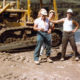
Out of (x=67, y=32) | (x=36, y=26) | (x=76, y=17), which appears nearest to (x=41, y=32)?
(x=36, y=26)

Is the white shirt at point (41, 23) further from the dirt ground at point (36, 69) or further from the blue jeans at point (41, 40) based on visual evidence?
the dirt ground at point (36, 69)

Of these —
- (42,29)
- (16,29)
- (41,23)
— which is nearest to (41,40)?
(42,29)

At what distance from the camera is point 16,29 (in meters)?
9.79

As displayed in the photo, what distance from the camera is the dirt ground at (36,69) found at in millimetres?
6662

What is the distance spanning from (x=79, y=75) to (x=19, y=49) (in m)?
3.89

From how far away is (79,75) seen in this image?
687 cm

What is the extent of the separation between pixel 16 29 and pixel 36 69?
283cm

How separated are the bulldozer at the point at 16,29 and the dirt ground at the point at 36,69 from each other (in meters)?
1.13

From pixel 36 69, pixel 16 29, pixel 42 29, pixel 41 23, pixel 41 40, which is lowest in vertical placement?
pixel 36 69

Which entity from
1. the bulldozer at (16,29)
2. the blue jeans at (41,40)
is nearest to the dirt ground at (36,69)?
the blue jeans at (41,40)

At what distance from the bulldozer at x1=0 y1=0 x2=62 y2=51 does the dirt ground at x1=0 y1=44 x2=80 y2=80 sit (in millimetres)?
1134

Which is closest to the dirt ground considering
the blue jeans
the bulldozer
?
the blue jeans

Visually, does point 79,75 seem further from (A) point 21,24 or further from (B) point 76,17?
(B) point 76,17

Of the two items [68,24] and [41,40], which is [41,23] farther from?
Result: [68,24]
